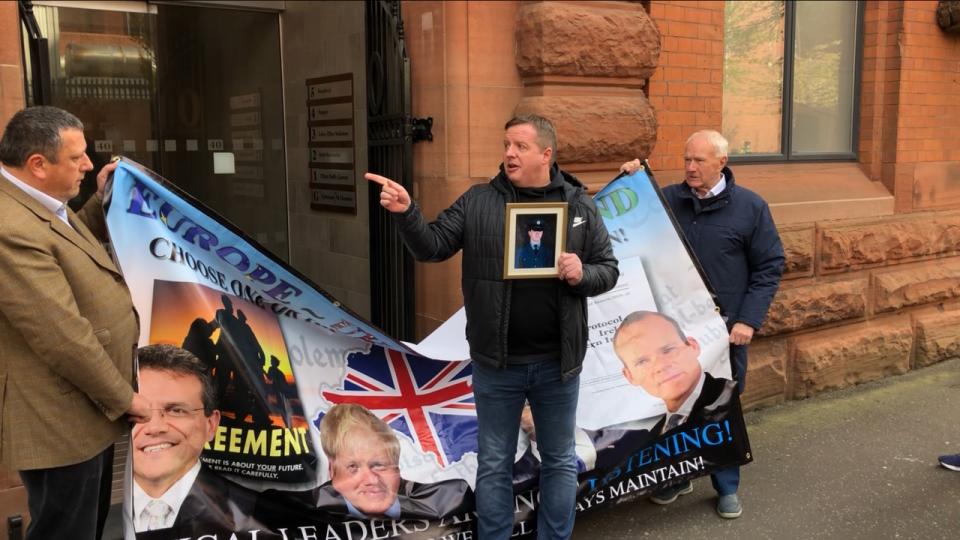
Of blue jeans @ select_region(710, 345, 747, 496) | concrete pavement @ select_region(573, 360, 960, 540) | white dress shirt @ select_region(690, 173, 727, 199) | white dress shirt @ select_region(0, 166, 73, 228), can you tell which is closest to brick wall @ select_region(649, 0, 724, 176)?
white dress shirt @ select_region(690, 173, 727, 199)

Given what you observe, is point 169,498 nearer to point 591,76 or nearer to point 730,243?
point 730,243

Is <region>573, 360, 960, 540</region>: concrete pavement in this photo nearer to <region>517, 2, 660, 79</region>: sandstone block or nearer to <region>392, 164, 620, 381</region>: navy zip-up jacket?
<region>392, 164, 620, 381</region>: navy zip-up jacket

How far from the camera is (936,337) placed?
24.6 ft

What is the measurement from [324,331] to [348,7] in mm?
3294

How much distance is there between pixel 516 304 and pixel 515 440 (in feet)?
2.05

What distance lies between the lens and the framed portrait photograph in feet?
11.0

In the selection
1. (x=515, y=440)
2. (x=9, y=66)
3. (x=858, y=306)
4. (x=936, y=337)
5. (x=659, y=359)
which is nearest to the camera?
(x=515, y=440)

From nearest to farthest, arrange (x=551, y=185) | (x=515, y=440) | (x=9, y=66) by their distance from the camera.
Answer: (x=551, y=185) < (x=515, y=440) < (x=9, y=66)

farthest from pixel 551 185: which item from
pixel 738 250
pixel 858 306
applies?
pixel 858 306

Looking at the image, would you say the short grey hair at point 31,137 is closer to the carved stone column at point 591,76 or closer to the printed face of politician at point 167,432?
the printed face of politician at point 167,432

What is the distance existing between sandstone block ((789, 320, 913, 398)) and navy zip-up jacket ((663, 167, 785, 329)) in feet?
7.39

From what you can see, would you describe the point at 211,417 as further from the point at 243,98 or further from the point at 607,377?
the point at 243,98

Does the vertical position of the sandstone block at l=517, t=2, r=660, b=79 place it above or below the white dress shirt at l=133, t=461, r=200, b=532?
above

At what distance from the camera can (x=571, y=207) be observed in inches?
139
